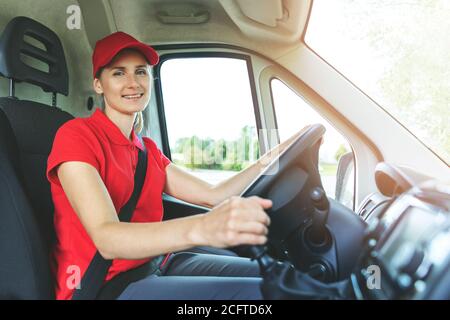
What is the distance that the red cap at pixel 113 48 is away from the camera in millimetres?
1120

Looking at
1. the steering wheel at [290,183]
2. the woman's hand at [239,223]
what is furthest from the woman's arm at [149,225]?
the steering wheel at [290,183]

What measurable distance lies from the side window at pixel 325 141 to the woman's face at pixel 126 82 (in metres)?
0.37

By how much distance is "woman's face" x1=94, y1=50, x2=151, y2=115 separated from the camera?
1.14 m

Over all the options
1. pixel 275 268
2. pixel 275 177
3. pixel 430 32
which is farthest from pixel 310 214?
pixel 430 32

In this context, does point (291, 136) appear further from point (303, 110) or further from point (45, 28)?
point (45, 28)

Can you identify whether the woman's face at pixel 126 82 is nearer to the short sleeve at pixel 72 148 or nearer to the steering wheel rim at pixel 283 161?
the short sleeve at pixel 72 148

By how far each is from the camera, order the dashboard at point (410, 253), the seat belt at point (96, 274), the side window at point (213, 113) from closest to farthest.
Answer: the dashboard at point (410, 253), the seat belt at point (96, 274), the side window at point (213, 113)

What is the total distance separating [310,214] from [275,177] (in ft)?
0.38

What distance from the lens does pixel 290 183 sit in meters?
1.05

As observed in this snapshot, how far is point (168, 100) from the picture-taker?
141 centimetres

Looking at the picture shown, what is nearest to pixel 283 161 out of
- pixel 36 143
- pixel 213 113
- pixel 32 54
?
pixel 213 113

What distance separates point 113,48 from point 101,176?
12.1 inches

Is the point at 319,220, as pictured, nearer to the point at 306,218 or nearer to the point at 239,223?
the point at 306,218

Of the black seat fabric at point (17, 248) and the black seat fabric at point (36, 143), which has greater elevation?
the black seat fabric at point (36, 143)
